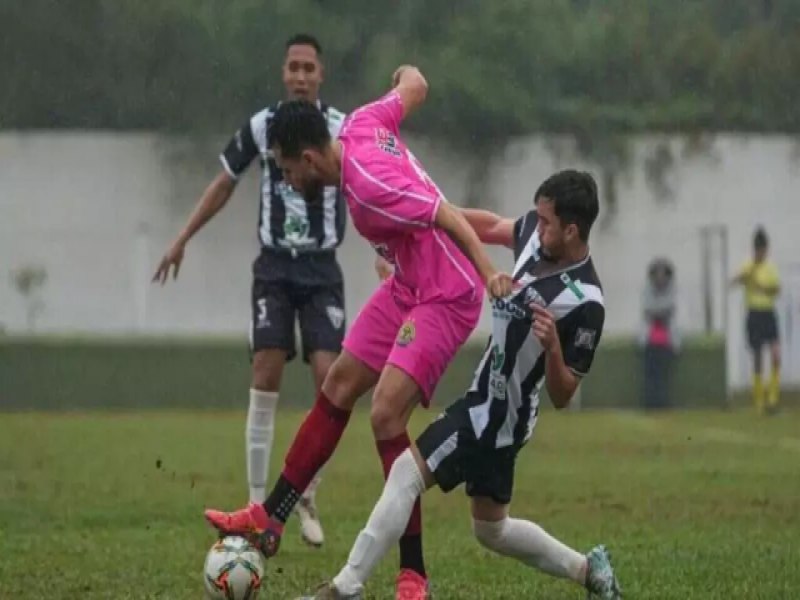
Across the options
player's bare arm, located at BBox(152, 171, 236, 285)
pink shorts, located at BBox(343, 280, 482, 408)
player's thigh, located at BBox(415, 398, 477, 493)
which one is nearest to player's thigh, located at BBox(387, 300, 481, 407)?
pink shorts, located at BBox(343, 280, 482, 408)

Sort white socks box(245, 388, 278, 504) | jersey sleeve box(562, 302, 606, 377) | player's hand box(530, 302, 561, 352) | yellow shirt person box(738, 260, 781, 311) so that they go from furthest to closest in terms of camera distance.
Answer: yellow shirt person box(738, 260, 781, 311)
white socks box(245, 388, 278, 504)
jersey sleeve box(562, 302, 606, 377)
player's hand box(530, 302, 561, 352)

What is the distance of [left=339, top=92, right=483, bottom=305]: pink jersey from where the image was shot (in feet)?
20.6

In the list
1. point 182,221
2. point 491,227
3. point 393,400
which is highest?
point 182,221

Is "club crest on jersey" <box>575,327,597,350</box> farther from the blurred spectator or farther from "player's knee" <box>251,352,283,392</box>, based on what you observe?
the blurred spectator

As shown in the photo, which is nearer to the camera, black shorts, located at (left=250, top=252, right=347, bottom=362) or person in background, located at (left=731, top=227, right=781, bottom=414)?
black shorts, located at (left=250, top=252, right=347, bottom=362)

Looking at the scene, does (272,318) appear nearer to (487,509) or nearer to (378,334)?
(378,334)

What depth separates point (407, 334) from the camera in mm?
6359

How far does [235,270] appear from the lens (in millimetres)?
28719

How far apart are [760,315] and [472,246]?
15.9m

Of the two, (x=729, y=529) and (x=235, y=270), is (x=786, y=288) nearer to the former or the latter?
(x=235, y=270)

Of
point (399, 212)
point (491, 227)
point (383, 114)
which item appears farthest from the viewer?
point (383, 114)

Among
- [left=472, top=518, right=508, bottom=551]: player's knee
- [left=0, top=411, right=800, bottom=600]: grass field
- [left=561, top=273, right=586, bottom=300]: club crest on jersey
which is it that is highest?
[left=561, top=273, right=586, bottom=300]: club crest on jersey

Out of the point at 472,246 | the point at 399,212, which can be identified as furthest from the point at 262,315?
the point at 472,246

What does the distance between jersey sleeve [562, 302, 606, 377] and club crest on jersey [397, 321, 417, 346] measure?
689 mm
